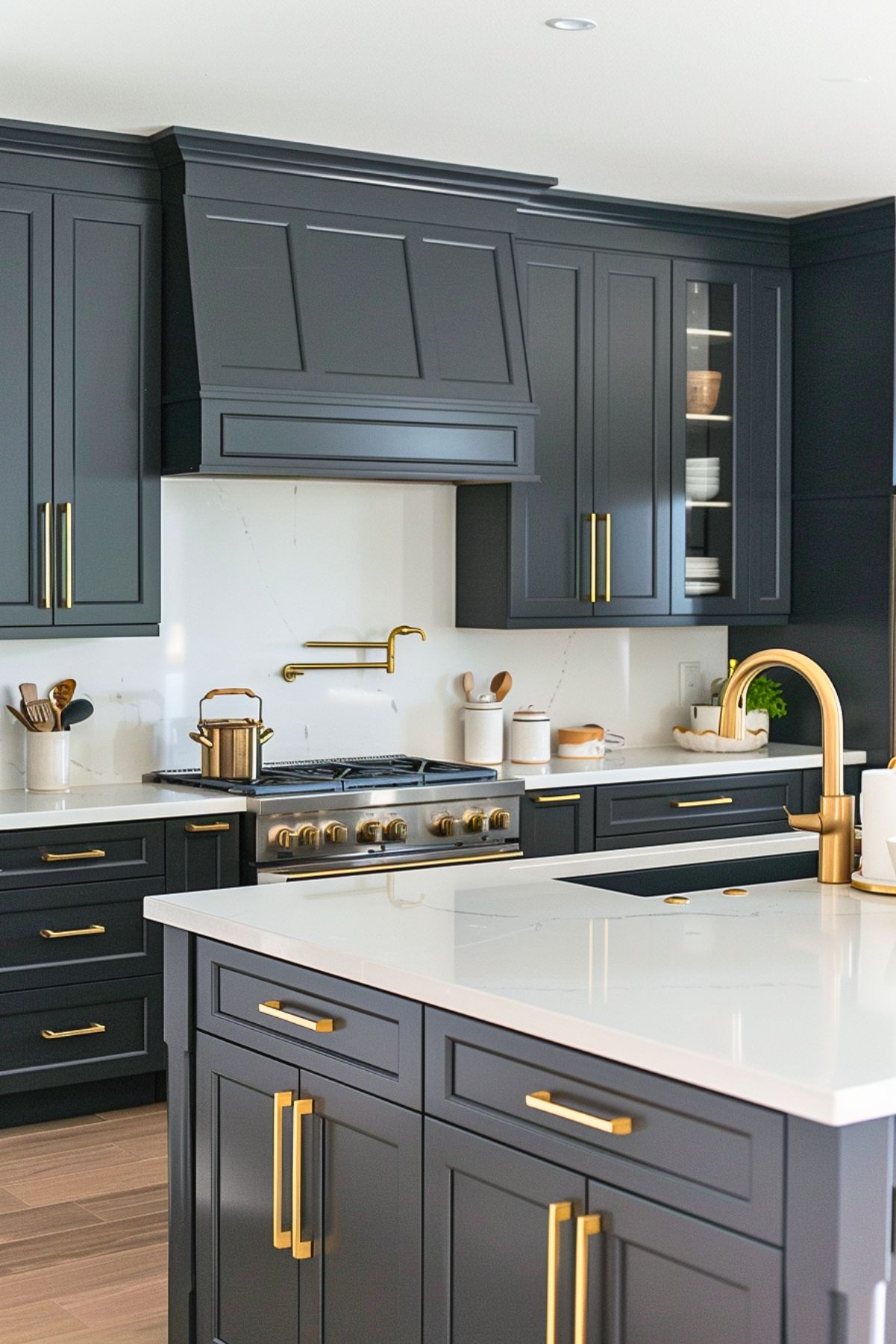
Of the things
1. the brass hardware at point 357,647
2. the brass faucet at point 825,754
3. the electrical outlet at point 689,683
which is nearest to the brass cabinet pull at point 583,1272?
the brass faucet at point 825,754

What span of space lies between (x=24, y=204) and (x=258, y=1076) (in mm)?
2834

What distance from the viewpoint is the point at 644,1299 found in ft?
6.37

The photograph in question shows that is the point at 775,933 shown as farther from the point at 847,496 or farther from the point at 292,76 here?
the point at 847,496

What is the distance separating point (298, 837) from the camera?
467cm

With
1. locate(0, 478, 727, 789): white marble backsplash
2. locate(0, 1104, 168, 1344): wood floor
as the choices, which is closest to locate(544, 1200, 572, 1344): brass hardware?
locate(0, 1104, 168, 1344): wood floor

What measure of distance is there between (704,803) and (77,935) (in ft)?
7.01

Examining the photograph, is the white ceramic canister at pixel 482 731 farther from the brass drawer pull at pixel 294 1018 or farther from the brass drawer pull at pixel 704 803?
the brass drawer pull at pixel 294 1018

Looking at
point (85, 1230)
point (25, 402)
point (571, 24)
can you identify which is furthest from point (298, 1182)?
point (25, 402)

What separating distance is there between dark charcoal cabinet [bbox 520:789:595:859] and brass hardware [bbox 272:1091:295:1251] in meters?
2.61

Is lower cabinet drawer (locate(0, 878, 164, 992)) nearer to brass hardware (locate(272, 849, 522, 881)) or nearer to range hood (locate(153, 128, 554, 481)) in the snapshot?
brass hardware (locate(272, 849, 522, 881))

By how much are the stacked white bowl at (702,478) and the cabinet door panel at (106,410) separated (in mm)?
1957

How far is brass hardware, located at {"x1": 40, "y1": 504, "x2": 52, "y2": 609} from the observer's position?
457 cm

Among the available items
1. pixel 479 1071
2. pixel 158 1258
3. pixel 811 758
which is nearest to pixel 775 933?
pixel 479 1071

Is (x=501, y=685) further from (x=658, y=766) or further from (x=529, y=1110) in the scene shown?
(x=529, y=1110)
